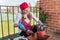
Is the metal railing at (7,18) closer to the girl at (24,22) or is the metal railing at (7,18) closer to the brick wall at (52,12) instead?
the girl at (24,22)

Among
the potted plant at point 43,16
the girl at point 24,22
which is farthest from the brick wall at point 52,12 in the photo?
the girl at point 24,22

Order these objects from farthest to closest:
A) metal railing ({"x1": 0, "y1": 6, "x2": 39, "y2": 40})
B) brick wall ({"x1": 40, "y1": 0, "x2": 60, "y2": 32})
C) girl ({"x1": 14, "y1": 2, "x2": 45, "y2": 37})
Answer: brick wall ({"x1": 40, "y1": 0, "x2": 60, "y2": 32}), metal railing ({"x1": 0, "y1": 6, "x2": 39, "y2": 40}), girl ({"x1": 14, "y1": 2, "x2": 45, "y2": 37})

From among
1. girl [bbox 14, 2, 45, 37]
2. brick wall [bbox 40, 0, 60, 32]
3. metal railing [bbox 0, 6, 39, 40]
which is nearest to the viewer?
girl [bbox 14, 2, 45, 37]

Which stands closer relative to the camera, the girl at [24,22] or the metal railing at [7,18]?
the girl at [24,22]

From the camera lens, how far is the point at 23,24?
253 centimetres

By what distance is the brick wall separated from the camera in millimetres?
3848

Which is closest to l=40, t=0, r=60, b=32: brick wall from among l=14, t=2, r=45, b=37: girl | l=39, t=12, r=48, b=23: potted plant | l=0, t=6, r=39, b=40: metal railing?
l=39, t=12, r=48, b=23: potted plant

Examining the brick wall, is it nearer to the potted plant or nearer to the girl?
the potted plant

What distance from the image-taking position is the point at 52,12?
394 cm

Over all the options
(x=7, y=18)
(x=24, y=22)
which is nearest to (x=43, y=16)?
(x=7, y=18)

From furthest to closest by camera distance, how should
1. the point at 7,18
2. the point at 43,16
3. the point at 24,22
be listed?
the point at 43,16 < the point at 7,18 < the point at 24,22

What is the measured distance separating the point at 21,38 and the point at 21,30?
0.61 feet

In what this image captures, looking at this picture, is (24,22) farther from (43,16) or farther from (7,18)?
(43,16)

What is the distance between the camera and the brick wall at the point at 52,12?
385 cm
